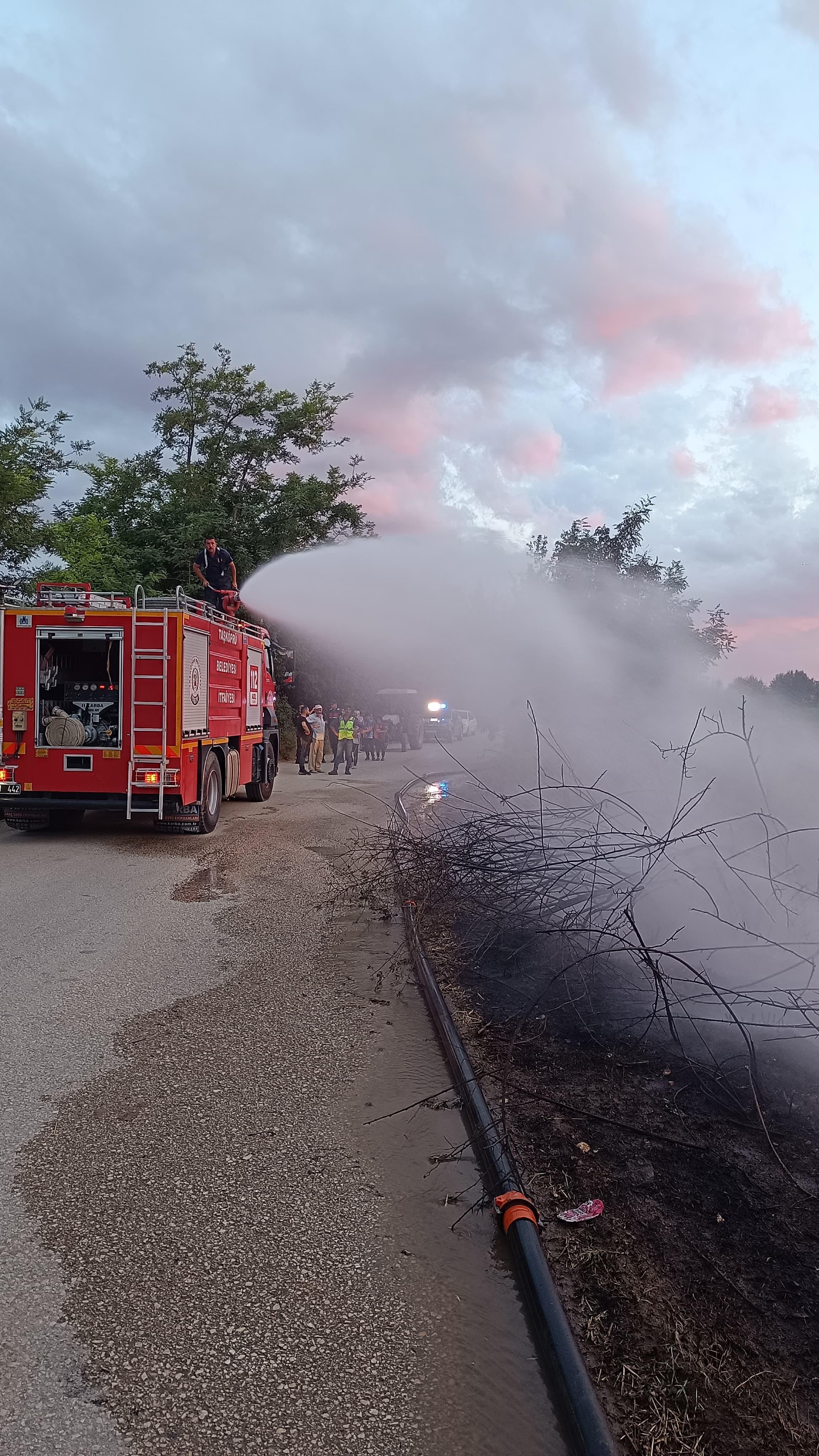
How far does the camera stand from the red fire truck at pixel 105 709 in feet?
33.4

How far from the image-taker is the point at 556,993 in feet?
16.3

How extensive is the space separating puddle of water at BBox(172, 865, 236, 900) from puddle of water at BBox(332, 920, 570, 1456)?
3320 mm

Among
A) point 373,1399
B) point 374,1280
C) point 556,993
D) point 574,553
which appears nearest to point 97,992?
point 556,993

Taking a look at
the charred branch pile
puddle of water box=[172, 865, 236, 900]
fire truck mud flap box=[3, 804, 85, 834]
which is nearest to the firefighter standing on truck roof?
fire truck mud flap box=[3, 804, 85, 834]

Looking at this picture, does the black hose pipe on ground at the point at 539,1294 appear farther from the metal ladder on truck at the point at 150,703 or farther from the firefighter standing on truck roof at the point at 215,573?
the firefighter standing on truck roof at the point at 215,573

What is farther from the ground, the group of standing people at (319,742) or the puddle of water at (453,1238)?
the group of standing people at (319,742)

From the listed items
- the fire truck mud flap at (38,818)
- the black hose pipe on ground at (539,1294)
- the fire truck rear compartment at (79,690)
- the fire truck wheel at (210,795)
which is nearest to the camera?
the black hose pipe on ground at (539,1294)

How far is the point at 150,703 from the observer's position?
33.3 ft

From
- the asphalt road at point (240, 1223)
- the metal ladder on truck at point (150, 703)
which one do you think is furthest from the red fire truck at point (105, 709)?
the asphalt road at point (240, 1223)

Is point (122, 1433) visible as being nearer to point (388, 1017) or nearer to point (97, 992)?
point (388, 1017)

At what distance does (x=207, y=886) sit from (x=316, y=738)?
13874 mm

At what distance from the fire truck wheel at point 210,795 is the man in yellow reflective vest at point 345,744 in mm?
9580

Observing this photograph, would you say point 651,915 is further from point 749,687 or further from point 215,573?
point 215,573

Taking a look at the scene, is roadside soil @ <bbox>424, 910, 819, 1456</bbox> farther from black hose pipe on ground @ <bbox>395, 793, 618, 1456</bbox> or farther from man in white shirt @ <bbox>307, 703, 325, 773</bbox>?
man in white shirt @ <bbox>307, 703, 325, 773</bbox>
